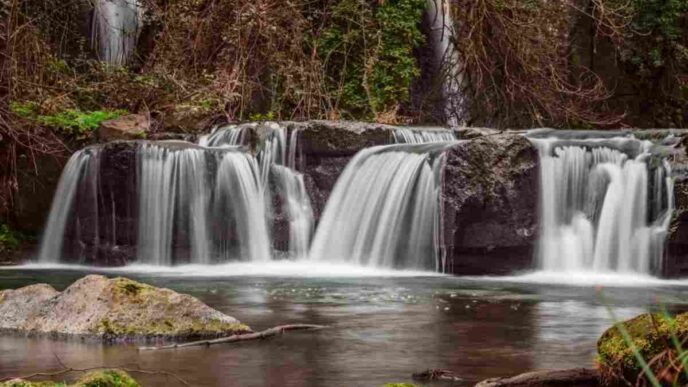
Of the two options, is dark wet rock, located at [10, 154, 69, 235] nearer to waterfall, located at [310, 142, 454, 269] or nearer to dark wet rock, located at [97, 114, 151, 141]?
dark wet rock, located at [97, 114, 151, 141]

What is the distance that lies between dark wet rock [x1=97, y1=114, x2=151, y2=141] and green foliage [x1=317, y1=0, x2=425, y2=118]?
4.31m

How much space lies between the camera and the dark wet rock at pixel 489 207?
13969 mm

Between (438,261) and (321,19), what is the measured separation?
27.2 ft

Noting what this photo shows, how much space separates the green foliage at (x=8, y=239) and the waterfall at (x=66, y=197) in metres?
0.36

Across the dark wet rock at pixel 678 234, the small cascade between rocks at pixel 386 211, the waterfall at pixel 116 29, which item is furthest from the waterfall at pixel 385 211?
the waterfall at pixel 116 29

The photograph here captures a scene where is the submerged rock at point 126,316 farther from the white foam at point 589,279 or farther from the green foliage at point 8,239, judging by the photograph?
the green foliage at point 8,239

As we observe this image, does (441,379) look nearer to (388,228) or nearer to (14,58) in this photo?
(388,228)

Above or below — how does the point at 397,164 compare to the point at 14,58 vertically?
below

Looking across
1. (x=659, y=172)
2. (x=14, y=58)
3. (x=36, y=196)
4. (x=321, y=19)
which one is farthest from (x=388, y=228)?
(x=321, y=19)

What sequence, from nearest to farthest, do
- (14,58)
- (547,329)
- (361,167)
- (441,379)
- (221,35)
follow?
(441,379)
(547,329)
(361,167)
(14,58)
(221,35)

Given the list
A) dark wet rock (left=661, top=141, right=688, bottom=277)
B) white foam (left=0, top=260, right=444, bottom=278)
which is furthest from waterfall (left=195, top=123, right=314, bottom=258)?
dark wet rock (left=661, top=141, right=688, bottom=277)

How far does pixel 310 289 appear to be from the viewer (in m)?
11.5

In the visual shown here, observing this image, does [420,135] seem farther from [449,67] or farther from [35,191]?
[449,67]

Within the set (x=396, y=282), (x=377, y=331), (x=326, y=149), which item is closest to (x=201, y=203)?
(x=326, y=149)
